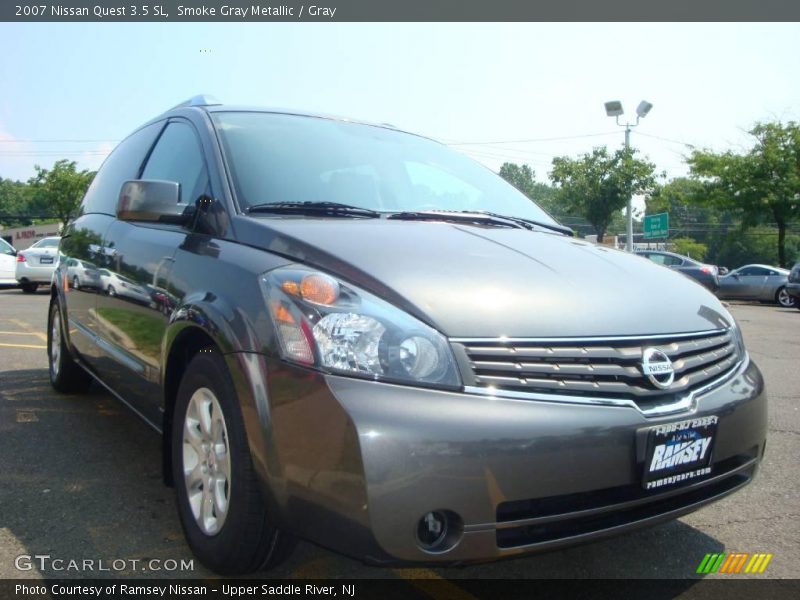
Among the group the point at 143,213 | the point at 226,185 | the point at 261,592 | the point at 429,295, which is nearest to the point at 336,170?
the point at 226,185

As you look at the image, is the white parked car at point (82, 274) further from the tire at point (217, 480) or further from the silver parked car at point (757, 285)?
the silver parked car at point (757, 285)

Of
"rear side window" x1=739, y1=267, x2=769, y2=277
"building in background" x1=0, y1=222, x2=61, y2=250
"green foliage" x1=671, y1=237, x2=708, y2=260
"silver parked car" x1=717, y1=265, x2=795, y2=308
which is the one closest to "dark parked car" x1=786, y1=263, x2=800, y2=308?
"silver parked car" x1=717, y1=265, x2=795, y2=308

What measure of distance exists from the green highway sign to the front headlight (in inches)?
1283

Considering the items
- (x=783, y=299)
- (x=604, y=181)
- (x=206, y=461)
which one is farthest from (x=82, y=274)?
(x=604, y=181)

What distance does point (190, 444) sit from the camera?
2.49m

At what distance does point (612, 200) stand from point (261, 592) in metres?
28.4

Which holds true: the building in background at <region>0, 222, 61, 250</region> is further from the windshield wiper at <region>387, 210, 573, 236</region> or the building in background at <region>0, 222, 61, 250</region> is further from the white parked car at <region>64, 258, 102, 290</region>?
the windshield wiper at <region>387, 210, 573, 236</region>

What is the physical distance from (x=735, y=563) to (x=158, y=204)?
8.27ft

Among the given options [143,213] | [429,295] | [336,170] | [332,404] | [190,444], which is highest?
[336,170]

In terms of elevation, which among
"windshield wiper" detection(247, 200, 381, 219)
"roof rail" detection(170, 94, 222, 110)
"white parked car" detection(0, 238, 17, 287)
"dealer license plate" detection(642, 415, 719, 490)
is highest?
"roof rail" detection(170, 94, 222, 110)

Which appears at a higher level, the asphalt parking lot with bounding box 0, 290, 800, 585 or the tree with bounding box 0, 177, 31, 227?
the tree with bounding box 0, 177, 31, 227

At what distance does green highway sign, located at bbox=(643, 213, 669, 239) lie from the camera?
32531mm

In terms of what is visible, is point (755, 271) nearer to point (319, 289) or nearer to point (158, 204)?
point (158, 204)

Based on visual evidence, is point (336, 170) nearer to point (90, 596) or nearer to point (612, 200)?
point (90, 596)
